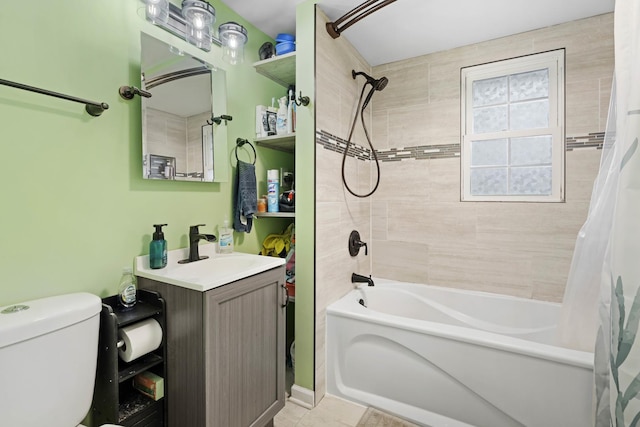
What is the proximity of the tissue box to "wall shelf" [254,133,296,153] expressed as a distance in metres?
1.45

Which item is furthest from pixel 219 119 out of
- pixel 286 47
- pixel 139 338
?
pixel 139 338

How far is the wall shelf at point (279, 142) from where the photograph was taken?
6.24 feet

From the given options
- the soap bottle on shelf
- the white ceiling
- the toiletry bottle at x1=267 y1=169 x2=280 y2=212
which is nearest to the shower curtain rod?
the white ceiling

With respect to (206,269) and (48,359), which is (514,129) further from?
(48,359)

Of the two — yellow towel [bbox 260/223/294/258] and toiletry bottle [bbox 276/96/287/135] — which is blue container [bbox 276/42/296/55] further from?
yellow towel [bbox 260/223/294/258]

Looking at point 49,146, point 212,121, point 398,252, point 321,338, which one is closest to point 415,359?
point 321,338

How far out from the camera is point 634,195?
29.9 inches

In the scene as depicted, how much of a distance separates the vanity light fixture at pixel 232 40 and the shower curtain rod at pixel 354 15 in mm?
555

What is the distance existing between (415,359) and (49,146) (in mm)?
1981

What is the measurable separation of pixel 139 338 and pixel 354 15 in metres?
2.06

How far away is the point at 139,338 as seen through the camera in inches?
45.7

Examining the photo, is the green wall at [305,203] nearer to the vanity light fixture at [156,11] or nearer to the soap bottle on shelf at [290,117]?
the soap bottle on shelf at [290,117]

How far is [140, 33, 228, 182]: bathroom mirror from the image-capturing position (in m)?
1.38

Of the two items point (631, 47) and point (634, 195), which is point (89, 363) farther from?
point (631, 47)
